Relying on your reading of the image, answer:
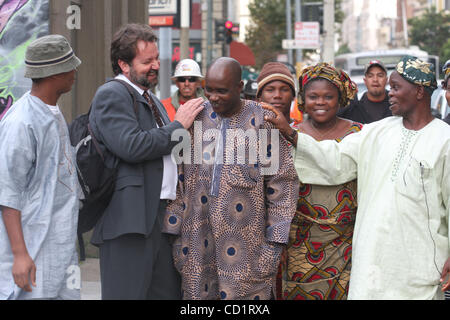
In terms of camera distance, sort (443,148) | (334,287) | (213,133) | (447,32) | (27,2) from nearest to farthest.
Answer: (443,148), (213,133), (334,287), (27,2), (447,32)

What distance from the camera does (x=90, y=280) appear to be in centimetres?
652

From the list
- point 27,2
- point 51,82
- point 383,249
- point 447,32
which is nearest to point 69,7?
point 27,2

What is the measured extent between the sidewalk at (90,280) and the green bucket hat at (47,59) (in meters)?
2.91

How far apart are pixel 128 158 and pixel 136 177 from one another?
0.41ft

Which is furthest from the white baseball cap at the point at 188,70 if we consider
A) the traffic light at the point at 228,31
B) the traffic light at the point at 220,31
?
the traffic light at the point at 220,31

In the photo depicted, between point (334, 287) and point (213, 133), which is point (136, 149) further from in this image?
point (334, 287)

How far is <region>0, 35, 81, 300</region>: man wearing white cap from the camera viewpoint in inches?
133

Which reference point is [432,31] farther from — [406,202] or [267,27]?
[406,202]

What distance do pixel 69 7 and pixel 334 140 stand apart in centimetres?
363

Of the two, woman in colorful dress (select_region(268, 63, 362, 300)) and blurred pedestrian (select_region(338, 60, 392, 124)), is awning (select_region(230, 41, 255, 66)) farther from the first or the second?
woman in colorful dress (select_region(268, 63, 362, 300))

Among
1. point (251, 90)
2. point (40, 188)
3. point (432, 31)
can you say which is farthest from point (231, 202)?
point (432, 31)

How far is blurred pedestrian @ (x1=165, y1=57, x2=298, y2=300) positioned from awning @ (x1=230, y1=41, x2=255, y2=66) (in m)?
15.6

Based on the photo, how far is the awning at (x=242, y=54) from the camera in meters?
20.2

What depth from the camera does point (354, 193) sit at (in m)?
4.04
